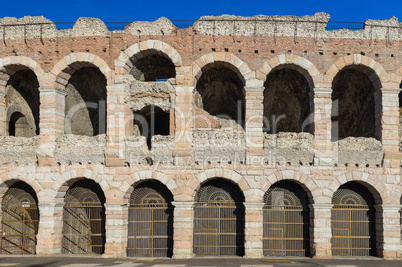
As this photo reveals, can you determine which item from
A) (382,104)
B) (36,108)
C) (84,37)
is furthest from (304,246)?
(36,108)

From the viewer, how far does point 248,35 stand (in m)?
14.7

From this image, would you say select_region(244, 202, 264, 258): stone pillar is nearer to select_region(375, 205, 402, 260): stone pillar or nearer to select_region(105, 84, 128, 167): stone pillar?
select_region(375, 205, 402, 260): stone pillar

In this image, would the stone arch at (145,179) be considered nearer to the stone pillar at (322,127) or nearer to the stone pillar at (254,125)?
the stone pillar at (254,125)

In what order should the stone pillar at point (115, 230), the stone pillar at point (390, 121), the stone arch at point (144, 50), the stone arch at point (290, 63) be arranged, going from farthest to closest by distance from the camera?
the stone arch at point (144, 50)
the stone arch at point (290, 63)
the stone pillar at point (390, 121)
the stone pillar at point (115, 230)

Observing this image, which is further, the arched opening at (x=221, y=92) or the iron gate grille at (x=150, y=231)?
the arched opening at (x=221, y=92)

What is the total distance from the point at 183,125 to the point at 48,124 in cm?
488

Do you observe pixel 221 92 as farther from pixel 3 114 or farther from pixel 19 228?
pixel 19 228

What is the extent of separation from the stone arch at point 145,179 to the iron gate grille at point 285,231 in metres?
3.57

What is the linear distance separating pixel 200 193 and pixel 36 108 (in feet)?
26.7

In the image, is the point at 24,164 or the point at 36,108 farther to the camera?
the point at 36,108

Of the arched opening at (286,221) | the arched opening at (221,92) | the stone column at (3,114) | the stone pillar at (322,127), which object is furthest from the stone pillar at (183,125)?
the stone column at (3,114)

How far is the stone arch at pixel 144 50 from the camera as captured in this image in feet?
48.2

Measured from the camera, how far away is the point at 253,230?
46.2ft

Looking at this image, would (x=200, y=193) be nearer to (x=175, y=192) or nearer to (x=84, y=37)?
(x=175, y=192)
